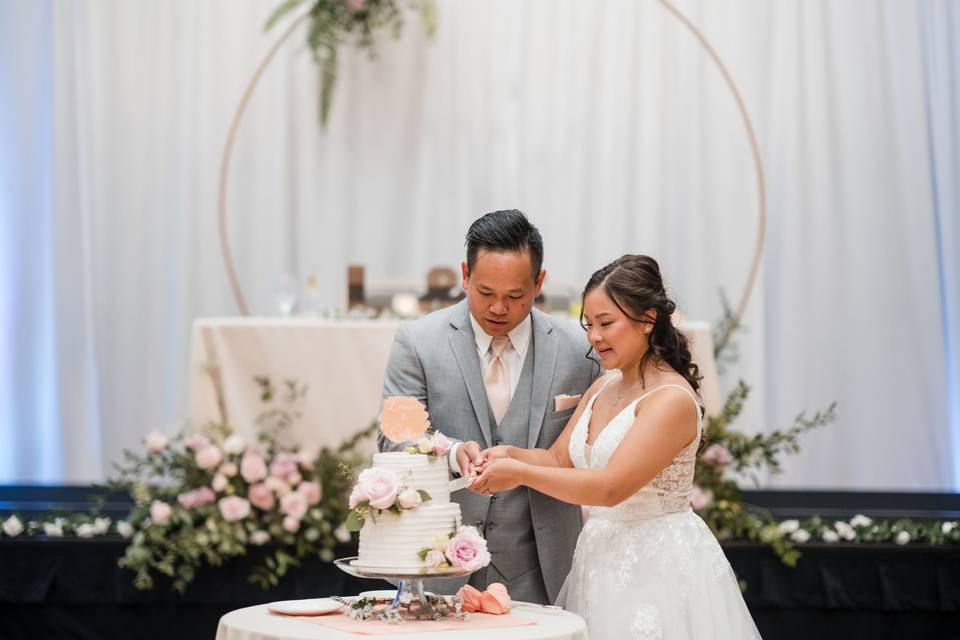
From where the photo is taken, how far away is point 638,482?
3.13m

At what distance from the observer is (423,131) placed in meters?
7.58

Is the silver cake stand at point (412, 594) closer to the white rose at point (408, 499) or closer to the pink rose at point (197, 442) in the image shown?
the white rose at point (408, 499)

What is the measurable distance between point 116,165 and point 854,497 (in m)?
4.92

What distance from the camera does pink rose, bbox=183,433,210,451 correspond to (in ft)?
17.2

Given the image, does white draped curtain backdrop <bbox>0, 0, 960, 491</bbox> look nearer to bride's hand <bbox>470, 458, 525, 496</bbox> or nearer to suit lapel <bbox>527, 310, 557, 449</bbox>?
suit lapel <bbox>527, 310, 557, 449</bbox>

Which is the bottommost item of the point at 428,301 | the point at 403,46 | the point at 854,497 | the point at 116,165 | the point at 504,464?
the point at 854,497

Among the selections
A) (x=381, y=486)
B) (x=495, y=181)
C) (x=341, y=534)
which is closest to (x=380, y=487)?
Result: (x=381, y=486)

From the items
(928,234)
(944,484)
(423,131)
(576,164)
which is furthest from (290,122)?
(944,484)

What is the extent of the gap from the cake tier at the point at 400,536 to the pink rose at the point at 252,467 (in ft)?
7.85

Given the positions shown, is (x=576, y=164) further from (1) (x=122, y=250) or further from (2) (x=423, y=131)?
(1) (x=122, y=250)

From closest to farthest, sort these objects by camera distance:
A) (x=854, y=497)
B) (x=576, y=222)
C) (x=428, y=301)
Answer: (x=428, y=301), (x=854, y=497), (x=576, y=222)

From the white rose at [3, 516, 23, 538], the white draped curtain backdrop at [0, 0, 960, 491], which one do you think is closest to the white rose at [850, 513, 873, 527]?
the white draped curtain backdrop at [0, 0, 960, 491]

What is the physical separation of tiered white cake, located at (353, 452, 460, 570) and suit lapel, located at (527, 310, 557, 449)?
66 centimetres

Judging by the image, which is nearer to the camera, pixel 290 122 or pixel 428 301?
pixel 428 301
